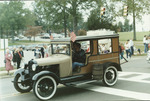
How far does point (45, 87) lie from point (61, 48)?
1796 mm

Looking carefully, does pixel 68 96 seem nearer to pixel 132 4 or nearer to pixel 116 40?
pixel 116 40

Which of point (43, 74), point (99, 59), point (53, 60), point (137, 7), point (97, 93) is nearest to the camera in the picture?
point (43, 74)

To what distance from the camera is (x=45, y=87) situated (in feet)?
23.1

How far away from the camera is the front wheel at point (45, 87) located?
22.5 ft

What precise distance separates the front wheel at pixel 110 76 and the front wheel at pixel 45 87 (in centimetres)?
228

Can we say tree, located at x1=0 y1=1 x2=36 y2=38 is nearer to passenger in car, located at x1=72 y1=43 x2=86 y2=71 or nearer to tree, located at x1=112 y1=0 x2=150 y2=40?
tree, located at x1=112 y1=0 x2=150 y2=40

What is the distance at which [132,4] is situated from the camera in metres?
40.8


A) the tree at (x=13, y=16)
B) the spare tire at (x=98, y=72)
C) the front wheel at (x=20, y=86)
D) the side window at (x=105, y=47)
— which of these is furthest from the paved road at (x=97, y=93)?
the tree at (x=13, y=16)

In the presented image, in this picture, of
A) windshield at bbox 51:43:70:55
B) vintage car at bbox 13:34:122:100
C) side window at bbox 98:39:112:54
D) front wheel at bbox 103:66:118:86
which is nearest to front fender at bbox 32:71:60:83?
vintage car at bbox 13:34:122:100

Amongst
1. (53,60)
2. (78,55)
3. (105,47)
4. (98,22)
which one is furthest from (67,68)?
(98,22)

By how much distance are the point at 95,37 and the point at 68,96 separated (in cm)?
246

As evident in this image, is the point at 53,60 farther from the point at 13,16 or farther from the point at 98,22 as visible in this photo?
the point at 13,16

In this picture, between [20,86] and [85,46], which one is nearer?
[20,86]

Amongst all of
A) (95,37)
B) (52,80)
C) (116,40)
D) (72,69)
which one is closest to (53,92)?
(52,80)
